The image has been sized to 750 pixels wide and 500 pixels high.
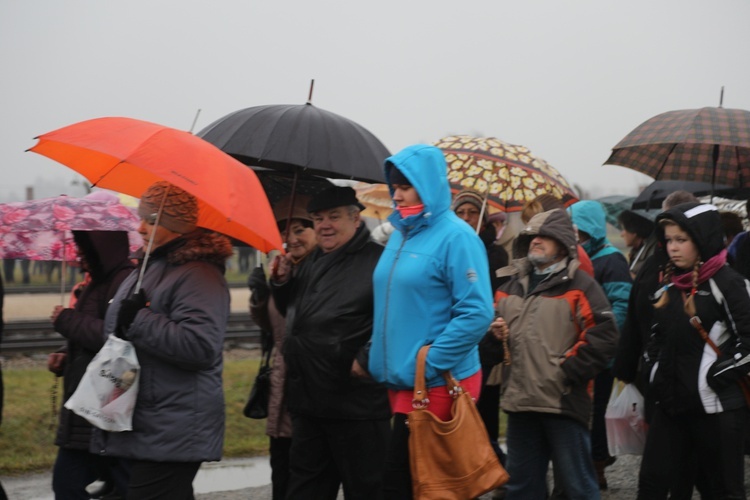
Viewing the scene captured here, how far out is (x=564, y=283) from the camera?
5.49 m

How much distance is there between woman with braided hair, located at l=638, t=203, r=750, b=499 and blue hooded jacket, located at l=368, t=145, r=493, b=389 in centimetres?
126

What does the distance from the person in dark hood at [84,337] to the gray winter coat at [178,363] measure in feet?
2.46

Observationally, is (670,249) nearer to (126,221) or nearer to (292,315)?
(292,315)

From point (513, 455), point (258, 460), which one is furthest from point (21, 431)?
point (513, 455)

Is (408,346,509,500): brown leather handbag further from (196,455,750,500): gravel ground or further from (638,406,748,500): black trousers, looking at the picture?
(196,455,750,500): gravel ground

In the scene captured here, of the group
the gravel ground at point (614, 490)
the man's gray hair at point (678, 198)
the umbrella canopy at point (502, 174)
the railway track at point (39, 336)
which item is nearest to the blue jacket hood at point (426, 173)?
the umbrella canopy at point (502, 174)

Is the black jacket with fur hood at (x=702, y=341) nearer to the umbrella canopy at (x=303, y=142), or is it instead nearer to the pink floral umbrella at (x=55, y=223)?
the umbrella canopy at (x=303, y=142)

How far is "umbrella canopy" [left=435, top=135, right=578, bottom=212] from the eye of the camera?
647cm

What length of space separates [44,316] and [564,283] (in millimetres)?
16485

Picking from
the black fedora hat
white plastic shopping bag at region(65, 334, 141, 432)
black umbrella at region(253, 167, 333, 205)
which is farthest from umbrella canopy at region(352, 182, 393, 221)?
white plastic shopping bag at region(65, 334, 141, 432)

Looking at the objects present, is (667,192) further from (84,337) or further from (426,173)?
(84,337)

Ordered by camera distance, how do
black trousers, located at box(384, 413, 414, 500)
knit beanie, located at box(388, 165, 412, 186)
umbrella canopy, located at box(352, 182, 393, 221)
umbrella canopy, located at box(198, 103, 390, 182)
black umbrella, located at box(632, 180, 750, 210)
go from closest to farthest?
black trousers, located at box(384, 413, 414, 500), knit beanie, located at box(388, 165, 412, 186), umbrella canopy, located at box(198, 103, 390, 182), black umbrella, located at box(632, 180, 750, 210), umbrella canopy, located at box(352, 182, 393, 221)

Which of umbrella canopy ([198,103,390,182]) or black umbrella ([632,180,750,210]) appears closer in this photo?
umbrella canopy ([198,103,390,182])

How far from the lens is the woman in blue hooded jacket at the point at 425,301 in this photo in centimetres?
441
